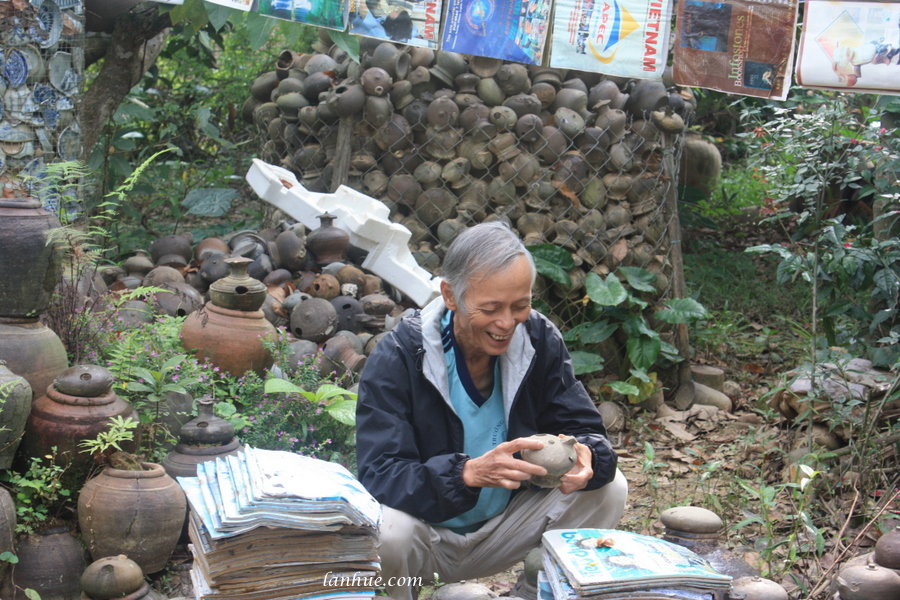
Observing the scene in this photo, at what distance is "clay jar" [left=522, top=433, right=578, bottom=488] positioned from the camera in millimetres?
2283

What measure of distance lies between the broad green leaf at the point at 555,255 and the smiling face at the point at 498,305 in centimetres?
339

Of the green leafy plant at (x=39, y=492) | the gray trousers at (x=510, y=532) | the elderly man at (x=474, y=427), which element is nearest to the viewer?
the elderly man at (x=474, y=427)

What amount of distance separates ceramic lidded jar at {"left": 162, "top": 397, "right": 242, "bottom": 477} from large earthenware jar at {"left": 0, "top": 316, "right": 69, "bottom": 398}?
551mm

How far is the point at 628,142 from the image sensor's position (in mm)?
6070

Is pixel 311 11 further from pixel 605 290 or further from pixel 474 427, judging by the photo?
pixel 605 290

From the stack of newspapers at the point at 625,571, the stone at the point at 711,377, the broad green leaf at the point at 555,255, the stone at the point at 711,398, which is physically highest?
the broad green leaf at the point at 555,255

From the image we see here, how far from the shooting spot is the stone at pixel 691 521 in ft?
8.66

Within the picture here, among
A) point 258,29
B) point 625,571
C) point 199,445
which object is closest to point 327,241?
point 258,29

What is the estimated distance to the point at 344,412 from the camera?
383 centimetres

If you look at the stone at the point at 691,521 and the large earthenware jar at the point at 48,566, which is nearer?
the stone at the point at 691,521

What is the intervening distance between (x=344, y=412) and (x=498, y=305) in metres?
1.64

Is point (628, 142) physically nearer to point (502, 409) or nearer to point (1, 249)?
point (502, 409)

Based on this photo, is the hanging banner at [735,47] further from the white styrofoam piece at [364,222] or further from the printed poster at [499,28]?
the white styrofoam piece at [364,222]

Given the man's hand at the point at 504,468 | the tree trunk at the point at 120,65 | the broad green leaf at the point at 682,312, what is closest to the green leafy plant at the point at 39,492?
the man's hand at the point at 504,468
